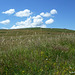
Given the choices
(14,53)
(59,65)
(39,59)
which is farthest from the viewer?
(14,53)

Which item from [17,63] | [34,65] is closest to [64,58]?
[34,65]

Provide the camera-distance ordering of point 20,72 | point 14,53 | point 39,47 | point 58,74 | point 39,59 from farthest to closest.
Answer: point 39,47 < point 14,53 < point 39,59 < point 20,72 < point 58,74

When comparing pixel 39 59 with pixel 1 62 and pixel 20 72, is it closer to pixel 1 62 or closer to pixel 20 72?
pixel 20 72

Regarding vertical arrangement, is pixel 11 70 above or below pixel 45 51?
below

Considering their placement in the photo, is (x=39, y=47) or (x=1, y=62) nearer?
(x=1, y=62)

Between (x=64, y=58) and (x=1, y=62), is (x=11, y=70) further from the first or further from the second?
(x=64, y=58)

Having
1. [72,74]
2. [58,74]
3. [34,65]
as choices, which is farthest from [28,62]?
[72,74]

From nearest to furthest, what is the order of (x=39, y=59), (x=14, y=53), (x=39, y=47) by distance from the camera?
1. (x=39, y=59)
2. (x=14, y=53)
3. (x=39, y=47)

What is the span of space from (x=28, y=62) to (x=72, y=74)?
4.77 feet

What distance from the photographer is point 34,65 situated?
Answer: 12.7 feet

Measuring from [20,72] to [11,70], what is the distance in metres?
0.34

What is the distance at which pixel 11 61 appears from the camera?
4281 millimetres

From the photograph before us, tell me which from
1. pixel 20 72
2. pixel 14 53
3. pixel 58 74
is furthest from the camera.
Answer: pixel 14 53

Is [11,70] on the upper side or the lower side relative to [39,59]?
lower
